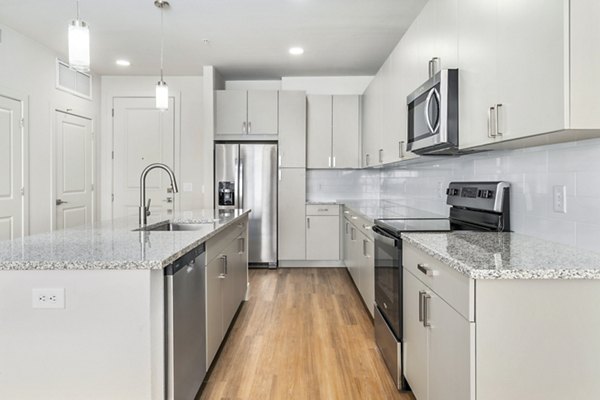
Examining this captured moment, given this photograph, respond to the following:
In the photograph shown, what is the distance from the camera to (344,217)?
5184 mm

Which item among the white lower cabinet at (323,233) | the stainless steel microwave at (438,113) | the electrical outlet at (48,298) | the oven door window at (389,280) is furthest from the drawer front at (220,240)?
the white lower cabinet at (323,233)

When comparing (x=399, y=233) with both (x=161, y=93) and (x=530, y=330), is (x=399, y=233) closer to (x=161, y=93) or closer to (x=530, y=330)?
(x=530, y=330)

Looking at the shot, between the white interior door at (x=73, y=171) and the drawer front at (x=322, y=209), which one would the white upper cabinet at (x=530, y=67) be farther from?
the white interior door at (x=73, y=171)

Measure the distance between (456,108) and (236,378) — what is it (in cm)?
191

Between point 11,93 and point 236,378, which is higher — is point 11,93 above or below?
above

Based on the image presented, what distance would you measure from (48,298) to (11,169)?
326 cm

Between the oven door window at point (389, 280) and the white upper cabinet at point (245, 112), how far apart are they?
3.07m

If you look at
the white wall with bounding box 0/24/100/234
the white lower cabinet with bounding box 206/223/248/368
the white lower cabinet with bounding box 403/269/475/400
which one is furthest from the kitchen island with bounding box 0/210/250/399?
the white wall with bounding box 0/24/100/234

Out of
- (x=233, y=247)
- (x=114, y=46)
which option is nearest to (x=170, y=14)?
(x=114, y=46)

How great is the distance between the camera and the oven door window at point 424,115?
89.6 inches

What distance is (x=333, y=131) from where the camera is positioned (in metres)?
5.57

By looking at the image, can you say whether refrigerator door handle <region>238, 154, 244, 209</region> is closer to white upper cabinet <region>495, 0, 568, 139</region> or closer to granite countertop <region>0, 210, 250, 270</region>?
granite countertop <region>0, 210, 250, 270</region>

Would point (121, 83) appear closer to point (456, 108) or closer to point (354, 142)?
point (354, 142)

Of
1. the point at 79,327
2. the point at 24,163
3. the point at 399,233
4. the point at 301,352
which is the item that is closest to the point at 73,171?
→ the point at 24,163
